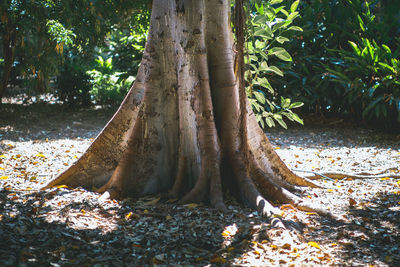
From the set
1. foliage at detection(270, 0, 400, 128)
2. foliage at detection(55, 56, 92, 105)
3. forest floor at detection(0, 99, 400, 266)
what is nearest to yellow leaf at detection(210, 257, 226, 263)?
→ forest floor at detection(0, 99, 400, 266)

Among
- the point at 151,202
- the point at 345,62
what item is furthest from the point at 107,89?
the point at 151,202

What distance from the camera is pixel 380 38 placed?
768 centimetres

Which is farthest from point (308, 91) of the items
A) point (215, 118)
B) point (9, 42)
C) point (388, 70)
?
point (9, 42)

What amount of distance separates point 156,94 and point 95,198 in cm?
109

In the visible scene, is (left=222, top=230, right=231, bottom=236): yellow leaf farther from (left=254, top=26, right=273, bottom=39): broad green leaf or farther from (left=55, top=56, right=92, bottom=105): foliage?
(left=55, top=56, right=92, bottom=105): foliage

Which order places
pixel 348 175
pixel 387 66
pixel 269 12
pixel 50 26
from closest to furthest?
pixel 348 175 → pixel 269 12 → pixel 50 26 → pixel 387 66

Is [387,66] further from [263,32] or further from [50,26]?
[50,26]

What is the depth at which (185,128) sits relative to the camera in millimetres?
3711

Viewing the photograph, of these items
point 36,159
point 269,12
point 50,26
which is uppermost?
point 50,26

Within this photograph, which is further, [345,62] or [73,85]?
[73,85]

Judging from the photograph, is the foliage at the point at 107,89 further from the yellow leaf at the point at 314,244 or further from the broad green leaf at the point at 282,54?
the yellow leaf at the point at 314,244

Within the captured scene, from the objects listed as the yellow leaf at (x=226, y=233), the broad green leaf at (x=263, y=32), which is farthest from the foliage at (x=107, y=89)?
the yellow leaf at (x=226, y=233)

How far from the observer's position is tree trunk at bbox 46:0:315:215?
3607 mm

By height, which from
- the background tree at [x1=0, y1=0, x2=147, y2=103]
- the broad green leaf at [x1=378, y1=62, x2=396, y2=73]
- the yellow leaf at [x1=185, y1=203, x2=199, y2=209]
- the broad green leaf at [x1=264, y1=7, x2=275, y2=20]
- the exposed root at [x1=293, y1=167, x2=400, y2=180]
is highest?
the background tree at [x1=0, y1=0, x2=147, y2=103]
